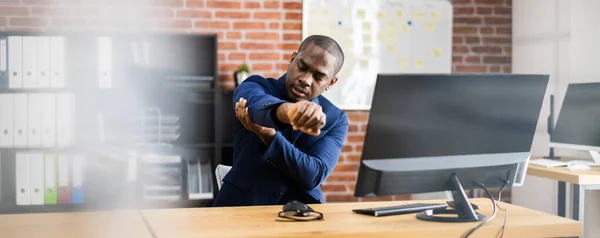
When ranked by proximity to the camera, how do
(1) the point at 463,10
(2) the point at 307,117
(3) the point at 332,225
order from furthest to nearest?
(1) the point at 463,10 → (3) the point at 332,225 → (2) the point at 307,117

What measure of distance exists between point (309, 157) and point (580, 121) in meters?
1.86

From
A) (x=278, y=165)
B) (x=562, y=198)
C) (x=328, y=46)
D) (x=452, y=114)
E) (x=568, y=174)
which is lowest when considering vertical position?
(x=562, y=198)

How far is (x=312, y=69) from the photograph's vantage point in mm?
1452

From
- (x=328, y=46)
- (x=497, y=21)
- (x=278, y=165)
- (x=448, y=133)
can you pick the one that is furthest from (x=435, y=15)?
(x=448, y=133)

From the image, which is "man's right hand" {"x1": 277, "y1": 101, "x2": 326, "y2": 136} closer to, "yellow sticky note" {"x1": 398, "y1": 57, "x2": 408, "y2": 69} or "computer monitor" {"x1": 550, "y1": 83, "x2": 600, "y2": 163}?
"computer monitor" {"x1": 550, "y1": 83, "x2": 600, "y2": 163}

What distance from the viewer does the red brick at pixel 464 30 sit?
3.91 meters

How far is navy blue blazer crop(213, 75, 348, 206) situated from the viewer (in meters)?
1.50

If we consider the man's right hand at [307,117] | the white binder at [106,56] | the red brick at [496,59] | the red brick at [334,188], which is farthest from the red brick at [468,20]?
the white binder at [106,56]

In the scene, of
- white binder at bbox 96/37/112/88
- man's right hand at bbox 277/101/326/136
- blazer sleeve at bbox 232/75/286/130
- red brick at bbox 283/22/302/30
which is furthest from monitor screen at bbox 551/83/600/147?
white binder at bbox 96/37/112/88

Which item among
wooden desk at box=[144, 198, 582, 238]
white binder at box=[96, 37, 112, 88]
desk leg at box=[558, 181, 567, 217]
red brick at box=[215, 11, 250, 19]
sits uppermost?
red brick at box=[215, 11, 250, 19]

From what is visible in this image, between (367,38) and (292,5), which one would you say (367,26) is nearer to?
(367,38)

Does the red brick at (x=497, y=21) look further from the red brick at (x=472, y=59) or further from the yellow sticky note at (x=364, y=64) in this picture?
the yellow sticky note at (x=364, y=64)

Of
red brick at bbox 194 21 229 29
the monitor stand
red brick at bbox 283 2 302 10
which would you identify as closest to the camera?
the monitor stand

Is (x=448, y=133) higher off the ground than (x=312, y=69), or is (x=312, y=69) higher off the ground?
(x=312, y=69)
